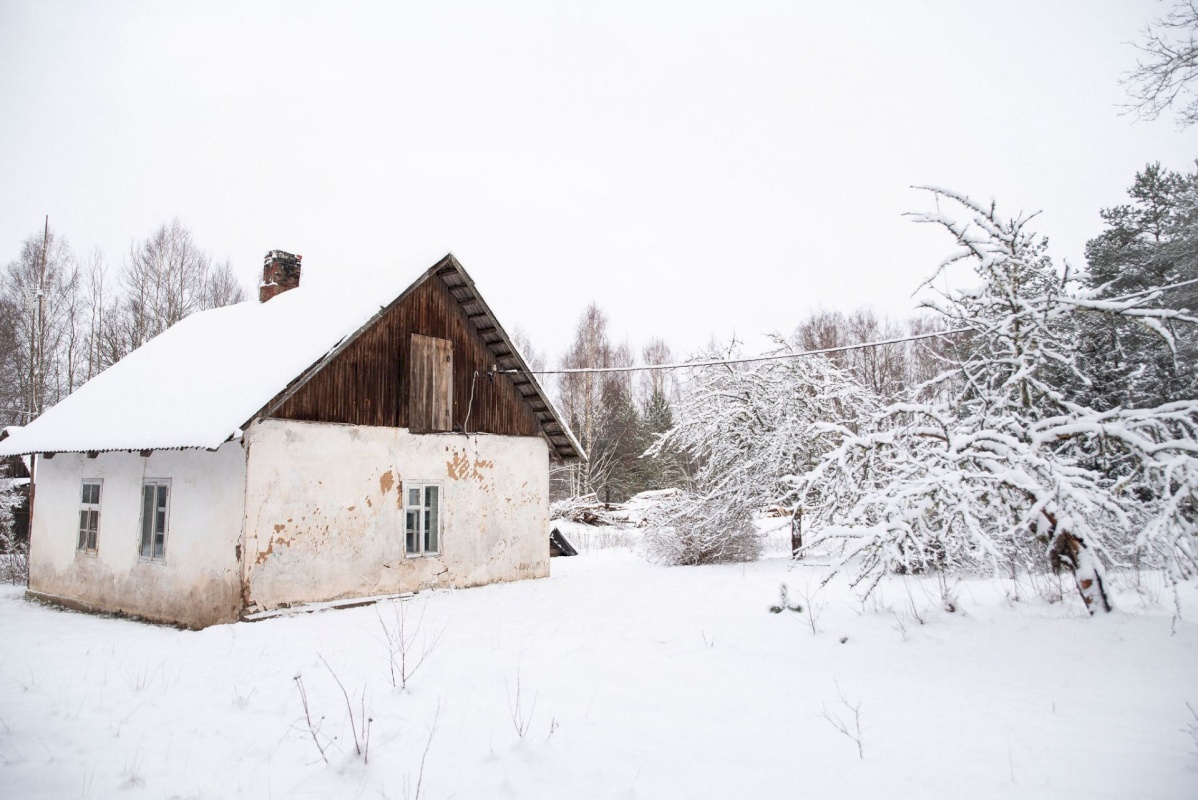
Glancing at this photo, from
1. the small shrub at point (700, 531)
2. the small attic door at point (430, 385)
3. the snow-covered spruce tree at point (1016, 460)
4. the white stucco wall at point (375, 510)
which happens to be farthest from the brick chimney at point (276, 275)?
the snow-covered spruce tree at point (1016, 460)

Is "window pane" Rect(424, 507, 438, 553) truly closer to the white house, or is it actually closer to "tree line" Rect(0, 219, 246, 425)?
the white house

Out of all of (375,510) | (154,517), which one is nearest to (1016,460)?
(375,510)

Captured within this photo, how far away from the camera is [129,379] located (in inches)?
575

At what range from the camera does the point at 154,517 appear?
36.7ft

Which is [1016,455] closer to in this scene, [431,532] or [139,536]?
[431,532]

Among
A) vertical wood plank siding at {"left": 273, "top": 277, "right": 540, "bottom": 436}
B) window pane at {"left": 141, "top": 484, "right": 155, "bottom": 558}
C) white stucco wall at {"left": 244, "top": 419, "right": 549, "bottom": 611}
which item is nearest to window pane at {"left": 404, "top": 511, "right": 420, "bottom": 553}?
white stucco wall at {"left": 244, "top": 419, "right": 549, "bottom": 611}

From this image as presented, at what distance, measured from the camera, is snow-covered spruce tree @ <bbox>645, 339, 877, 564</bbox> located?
16.3m

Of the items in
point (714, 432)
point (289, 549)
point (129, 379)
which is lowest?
point (289, 549)

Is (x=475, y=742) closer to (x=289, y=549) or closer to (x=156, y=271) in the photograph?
(x=289, y=549)

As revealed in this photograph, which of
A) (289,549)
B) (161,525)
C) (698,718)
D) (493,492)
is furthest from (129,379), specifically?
(698,718)

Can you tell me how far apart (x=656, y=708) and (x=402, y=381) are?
27.3 feet

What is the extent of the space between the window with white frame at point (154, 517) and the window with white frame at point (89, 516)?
6.29 ft

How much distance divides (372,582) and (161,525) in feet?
11.7

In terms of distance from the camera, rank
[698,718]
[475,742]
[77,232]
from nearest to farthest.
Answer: [475,742] → [698,718] → [77,232]
